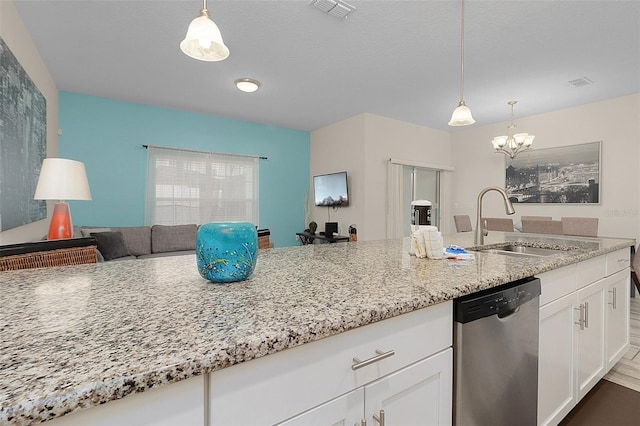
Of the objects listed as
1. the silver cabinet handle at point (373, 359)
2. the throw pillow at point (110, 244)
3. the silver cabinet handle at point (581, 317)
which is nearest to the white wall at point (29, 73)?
the throw pillow at point (110, 244)

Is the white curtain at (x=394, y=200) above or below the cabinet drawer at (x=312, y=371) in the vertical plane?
above

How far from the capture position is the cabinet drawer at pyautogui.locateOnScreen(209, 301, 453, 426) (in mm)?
540

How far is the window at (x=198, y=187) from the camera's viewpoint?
4.46m

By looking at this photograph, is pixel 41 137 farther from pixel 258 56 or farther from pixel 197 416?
pixel 197 416

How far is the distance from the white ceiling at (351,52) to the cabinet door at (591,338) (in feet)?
6.65

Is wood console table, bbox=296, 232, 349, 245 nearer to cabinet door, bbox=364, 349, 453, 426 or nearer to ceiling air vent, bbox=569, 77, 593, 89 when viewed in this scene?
ceiling air vent, bbox=569, 77, 593, 89

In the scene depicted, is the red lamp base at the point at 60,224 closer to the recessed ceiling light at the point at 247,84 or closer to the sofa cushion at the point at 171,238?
the sofa cushion at the point at 171,238

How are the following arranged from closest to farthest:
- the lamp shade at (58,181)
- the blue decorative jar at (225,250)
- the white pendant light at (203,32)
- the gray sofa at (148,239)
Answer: the blue decorative jar at (225,250) < the white pendant light at (203,32) < the lamp shade at (58,181) < the gray sofa at (148,239)

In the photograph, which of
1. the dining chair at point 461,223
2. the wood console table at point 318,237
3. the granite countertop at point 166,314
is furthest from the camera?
the wood console table at point 318,237

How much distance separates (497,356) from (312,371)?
28.4 inches

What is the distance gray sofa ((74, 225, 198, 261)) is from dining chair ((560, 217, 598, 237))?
4464 millimetres

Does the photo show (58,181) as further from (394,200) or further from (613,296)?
(394,200)

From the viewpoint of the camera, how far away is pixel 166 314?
0.66 meters

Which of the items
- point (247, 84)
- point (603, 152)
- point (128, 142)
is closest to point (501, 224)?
point (603, 152)
